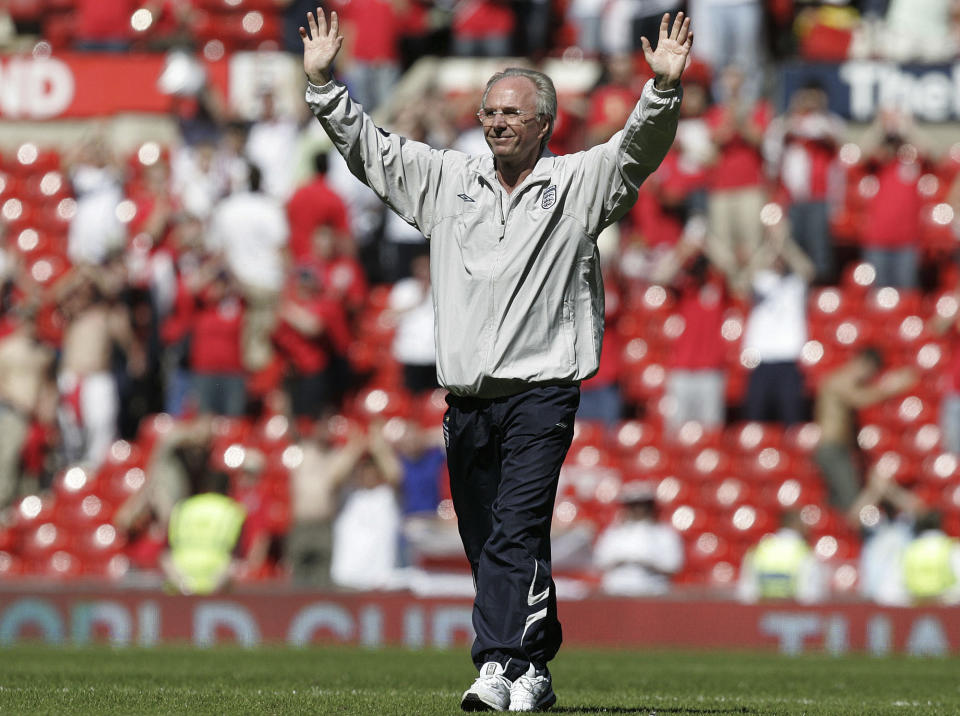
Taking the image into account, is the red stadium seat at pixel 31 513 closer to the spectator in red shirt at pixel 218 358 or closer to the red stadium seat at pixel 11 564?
the red stadium seat at pixel 11 564

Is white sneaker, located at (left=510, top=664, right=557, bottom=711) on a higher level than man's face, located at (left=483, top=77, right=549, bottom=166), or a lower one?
lower

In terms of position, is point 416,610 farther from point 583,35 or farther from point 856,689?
point 583,35

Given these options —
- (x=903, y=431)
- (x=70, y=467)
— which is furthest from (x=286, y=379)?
(x=903, y=431)

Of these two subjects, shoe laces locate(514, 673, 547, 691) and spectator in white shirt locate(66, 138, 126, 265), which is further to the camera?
spectator in white shirt locate(66, 138, 126, 265)

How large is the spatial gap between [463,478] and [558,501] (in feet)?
28.0

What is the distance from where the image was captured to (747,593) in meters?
13.0

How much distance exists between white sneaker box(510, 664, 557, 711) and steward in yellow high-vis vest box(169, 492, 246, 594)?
7.36 m

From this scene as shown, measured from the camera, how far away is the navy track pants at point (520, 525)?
19.3ft

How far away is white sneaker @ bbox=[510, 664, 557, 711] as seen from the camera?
580 cm

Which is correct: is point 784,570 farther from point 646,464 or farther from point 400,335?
point 400,335

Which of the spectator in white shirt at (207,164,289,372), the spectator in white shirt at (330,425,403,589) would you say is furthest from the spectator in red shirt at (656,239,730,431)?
the spectator in white shirt at (207,164,289,372)

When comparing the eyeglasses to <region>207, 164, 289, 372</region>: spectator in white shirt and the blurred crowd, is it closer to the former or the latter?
the blurred crowd

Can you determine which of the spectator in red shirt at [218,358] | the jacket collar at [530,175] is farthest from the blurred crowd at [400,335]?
the jacket collar at [530,175]

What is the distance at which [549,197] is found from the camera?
603cm
